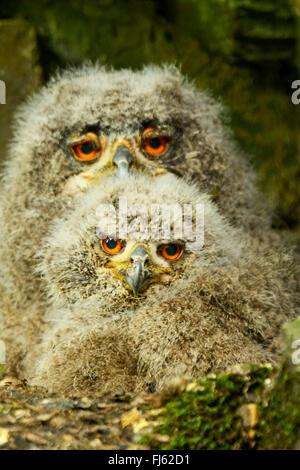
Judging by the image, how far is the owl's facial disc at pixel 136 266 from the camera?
3.13 meters

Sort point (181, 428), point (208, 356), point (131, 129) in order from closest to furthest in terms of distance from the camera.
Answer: point (181, 428)
point (208, 356)
point (131, 129)

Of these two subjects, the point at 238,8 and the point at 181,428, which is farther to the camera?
the point at 238,8

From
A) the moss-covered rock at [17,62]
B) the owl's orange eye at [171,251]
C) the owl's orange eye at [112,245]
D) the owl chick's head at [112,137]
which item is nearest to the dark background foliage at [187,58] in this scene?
the moss-covered rock at [17,62]

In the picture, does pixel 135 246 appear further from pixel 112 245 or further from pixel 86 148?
pixel 86 148

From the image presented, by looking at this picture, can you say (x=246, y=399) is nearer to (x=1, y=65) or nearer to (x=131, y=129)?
(x=131, y=129)

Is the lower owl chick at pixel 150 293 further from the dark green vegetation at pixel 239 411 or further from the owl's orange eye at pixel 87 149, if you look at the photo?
the owl's orange eye at pixel 87 149

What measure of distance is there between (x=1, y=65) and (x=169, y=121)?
1.65 m

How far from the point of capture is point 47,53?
5160 millimetres

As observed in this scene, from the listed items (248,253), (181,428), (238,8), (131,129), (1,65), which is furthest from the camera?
(1,65)

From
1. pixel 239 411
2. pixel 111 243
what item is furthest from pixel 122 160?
pixel 239 411

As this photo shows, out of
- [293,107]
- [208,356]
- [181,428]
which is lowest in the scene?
[181,428]

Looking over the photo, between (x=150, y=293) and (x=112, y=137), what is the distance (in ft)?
4.11

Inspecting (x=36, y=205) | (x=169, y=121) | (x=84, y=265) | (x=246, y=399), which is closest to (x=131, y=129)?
(x=169, y=121)

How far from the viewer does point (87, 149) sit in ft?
13.5
